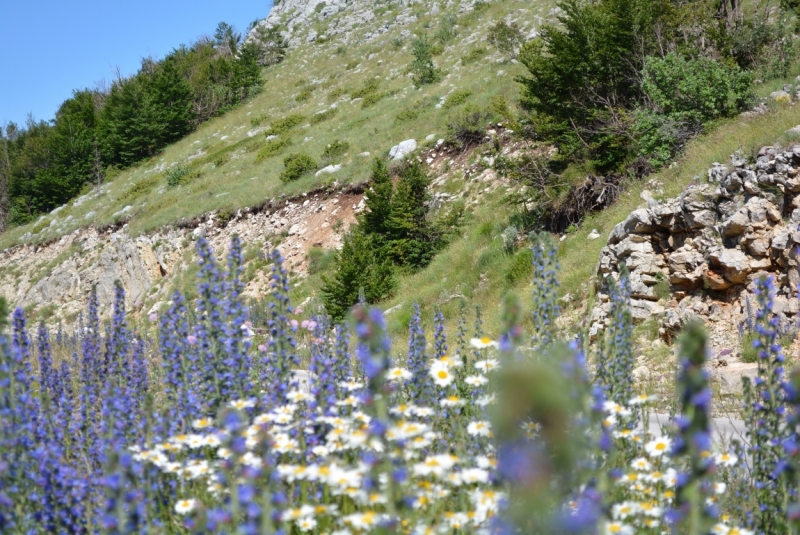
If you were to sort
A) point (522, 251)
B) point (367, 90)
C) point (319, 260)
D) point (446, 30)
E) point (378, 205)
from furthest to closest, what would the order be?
point (446, 30) < point (367, 90) < point (319, 260) < point (378, 205) < point (522, 251)

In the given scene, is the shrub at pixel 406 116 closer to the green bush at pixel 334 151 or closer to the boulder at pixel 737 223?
the green bush at pixel 334 151

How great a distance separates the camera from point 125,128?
41625 millimetres

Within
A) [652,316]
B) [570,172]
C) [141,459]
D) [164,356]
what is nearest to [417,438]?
[141,459]

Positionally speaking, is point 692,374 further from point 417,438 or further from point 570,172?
point 570,172

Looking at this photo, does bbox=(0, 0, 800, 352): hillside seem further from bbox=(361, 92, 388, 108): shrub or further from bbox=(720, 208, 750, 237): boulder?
bbox=(720, 208, 750, 237): boulder

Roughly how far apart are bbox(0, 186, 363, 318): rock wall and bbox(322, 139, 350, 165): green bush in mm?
2328

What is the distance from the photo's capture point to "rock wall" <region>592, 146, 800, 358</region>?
8.42 m

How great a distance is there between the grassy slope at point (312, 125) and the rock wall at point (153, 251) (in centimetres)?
77

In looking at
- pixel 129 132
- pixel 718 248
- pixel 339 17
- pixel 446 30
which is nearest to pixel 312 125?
pixel 446 30

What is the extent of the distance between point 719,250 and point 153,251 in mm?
22863

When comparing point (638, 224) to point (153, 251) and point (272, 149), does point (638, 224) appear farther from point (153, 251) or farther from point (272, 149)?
point (272, 149)

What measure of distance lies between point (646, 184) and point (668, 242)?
2580 mm

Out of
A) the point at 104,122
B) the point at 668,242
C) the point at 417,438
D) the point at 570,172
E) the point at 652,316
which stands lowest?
the point at 652,316

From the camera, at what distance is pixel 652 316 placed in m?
9.68
